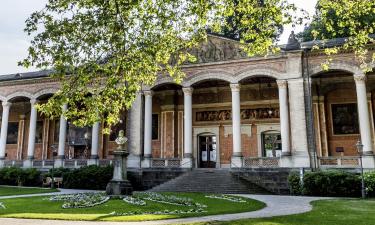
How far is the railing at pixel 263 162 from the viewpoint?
826 inches

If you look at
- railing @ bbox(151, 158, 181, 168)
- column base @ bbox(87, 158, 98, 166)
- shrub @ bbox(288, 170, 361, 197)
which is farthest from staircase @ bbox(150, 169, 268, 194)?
column base @ bbox(87, 158, 98, 166)

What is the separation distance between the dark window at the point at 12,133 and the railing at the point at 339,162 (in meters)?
26.8

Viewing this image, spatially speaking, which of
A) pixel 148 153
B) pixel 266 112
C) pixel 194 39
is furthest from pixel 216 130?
pixel 194 39

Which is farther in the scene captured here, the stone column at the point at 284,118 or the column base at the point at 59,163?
the column base at the point at 59,163

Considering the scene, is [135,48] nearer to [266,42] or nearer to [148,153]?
[266,42]

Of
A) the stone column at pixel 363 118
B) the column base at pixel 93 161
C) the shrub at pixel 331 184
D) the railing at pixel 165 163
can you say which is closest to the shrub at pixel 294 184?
the shrub at pixel 331 184

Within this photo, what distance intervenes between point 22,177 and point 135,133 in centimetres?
855

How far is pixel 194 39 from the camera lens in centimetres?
1138

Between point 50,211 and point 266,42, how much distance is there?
843 centimetres

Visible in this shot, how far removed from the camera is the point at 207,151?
27.0 meters

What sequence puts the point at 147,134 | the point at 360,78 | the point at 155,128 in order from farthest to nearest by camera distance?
the point at 155,128 < the point at 147,134 < the point at 360,78

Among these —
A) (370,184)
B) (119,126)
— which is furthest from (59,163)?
(370,184)

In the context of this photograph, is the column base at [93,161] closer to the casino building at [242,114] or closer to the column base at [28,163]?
the casino building at [242,114]

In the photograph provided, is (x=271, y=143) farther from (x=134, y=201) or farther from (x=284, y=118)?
(x=134, y=201)
